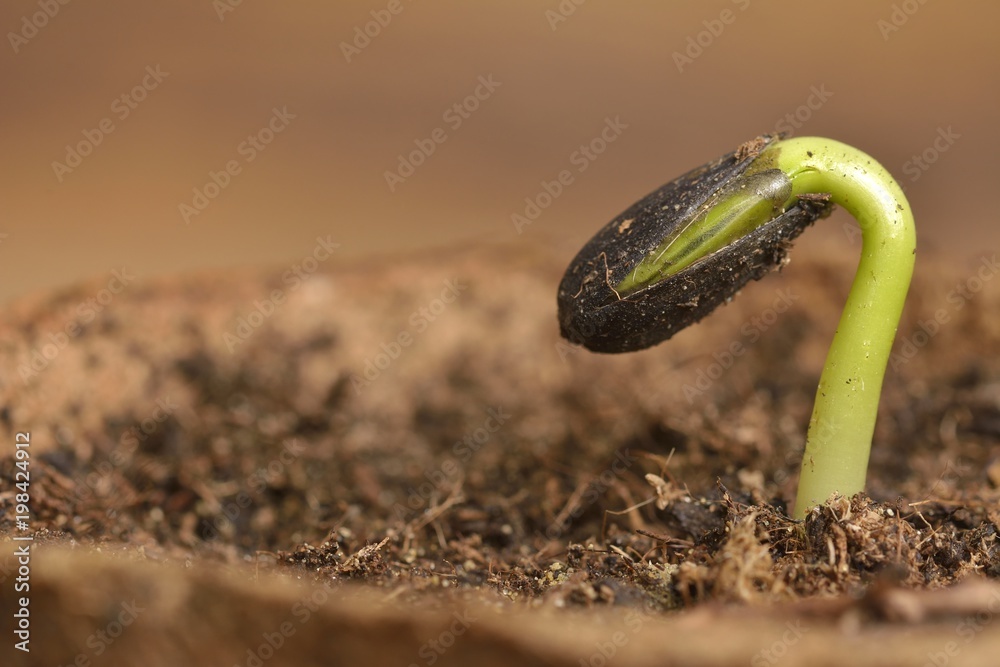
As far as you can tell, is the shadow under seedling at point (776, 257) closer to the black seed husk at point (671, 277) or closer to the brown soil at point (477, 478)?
the black seed husk at point (671, 277)

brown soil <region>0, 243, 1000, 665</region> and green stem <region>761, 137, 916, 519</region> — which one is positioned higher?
green stem <region>761, 137, 916, 519</region>

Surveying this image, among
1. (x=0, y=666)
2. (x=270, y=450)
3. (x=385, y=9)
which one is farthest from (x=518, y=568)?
(x=385, y=9)

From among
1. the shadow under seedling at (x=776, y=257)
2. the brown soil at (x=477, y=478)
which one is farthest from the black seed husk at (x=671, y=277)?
the brown soil at (x=477, y=478)

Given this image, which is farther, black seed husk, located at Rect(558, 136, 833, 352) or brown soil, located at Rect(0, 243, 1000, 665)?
black seed husk, located at Rect(558, 136, 833, 352)

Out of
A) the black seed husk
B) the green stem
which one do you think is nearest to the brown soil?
the green stem

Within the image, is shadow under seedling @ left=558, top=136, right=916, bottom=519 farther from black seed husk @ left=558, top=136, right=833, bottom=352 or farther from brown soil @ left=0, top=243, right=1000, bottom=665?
brown soil @ left=0, top=243, right=1000, bottom=665

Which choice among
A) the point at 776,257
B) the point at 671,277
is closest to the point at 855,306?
the point at 776,257

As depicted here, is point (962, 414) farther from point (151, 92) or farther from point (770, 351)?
point (151, 92)

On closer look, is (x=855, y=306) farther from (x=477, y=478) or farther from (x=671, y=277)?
(x=477, y=478)
